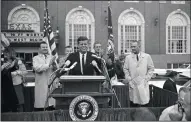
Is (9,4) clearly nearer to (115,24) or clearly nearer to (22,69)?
(115,24)

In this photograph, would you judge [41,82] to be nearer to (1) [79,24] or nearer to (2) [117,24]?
(1) [79,24]

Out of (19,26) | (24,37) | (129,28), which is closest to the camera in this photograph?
(24,37)

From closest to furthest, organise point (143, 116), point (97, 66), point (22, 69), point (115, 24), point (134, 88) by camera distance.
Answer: point (143, 116) < point (97, 66) < point (134, 88) < point (22, 69) < point (115, 24)

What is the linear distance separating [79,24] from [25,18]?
3.94 m

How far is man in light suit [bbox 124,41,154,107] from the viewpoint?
555 centimetres

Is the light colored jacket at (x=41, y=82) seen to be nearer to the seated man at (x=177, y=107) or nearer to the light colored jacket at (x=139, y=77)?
the light colored jacket at (x=139, y=77)

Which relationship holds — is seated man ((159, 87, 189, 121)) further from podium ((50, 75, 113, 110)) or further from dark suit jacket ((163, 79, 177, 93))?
dark suit jacket ((163, 79, 177, 93))

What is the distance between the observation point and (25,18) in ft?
63.6

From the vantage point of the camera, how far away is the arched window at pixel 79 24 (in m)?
20.1

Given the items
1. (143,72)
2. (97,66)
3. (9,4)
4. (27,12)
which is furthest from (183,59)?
(97,66)

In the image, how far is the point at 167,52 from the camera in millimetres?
21750

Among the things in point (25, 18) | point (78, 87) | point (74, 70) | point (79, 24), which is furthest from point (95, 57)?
point (79, 24)

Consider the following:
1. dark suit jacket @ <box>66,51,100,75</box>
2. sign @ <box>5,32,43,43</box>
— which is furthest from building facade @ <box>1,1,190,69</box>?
dark suit jacket @ <box>66,51,100,75</box>

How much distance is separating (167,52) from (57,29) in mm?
8926
